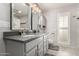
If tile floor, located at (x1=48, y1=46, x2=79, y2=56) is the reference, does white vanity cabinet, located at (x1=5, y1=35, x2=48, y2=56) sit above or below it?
above

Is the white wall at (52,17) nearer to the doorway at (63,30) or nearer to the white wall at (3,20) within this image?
the doorway at (63,30)

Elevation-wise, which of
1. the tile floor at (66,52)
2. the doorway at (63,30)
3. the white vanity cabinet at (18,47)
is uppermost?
the doorway at (63,30)

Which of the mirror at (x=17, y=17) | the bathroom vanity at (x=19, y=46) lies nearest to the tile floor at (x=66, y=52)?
the bathroom vanity at (x=19, y=46)

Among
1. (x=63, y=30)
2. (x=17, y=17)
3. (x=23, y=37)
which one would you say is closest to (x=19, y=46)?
(x=23, y=37)

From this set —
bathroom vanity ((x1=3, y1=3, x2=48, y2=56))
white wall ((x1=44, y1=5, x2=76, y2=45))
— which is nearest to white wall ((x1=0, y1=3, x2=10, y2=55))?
bathroom vanity ((x1=3, y1=3, x2=48, y2=56))

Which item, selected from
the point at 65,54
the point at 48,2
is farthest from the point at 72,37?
the point at 48,2

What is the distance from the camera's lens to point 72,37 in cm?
122

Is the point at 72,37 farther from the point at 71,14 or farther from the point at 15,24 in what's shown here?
the point at 15,24

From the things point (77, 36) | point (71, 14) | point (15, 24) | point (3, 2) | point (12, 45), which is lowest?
point (12, 45)

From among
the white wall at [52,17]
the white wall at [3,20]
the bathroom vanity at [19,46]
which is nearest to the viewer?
the bathroom vanity at [19,46]

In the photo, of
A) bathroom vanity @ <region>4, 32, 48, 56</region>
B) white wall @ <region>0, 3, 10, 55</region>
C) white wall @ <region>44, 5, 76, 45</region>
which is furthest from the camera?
white wall @ <region>44, 5, 76, 45</region>

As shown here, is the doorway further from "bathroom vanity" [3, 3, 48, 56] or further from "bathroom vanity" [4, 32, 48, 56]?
"bathroom vanity" [4, 32, 48, 56]

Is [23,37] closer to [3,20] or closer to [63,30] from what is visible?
[3,20]

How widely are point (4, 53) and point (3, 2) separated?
0.71 m
